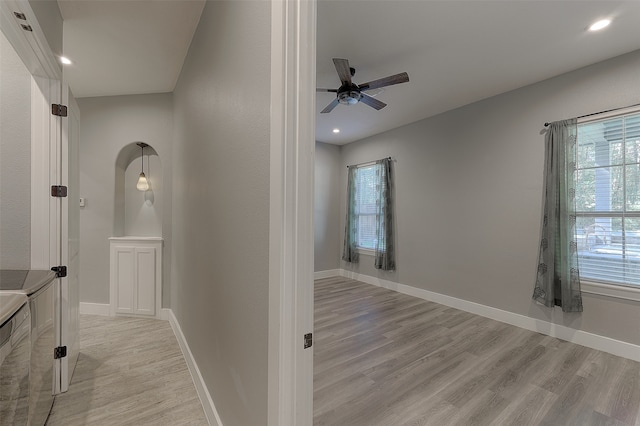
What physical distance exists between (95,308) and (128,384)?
1.89 metres

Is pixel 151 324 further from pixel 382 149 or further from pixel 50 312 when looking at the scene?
pixel 382 149

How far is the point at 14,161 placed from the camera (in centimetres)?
166

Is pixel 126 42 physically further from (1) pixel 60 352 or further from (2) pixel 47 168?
(1) pixel 60 352

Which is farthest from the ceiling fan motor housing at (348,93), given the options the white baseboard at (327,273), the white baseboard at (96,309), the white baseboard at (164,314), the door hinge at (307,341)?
the white baseboard at (96,309)

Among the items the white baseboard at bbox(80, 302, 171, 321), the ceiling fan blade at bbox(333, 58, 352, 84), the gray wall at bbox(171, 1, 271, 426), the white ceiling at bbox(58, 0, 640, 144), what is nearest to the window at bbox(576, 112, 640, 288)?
the white ceiling at bbox(58, 0, 640, 144)

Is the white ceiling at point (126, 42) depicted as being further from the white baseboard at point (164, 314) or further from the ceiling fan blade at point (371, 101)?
the white baseboard at point (164, 314)

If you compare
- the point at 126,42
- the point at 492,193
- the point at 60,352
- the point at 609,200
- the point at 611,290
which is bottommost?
the point at 60,352

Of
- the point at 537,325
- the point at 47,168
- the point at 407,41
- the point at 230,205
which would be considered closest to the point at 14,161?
the point at 47,168

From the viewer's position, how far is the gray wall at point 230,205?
3.35ft

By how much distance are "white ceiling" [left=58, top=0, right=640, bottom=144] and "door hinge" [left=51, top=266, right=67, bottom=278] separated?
182 centimetres

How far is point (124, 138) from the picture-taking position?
128 inches

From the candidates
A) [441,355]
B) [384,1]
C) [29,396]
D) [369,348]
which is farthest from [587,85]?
[29,396]

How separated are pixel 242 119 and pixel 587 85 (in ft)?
11.5

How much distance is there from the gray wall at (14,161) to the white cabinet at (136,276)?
156 centimetres
